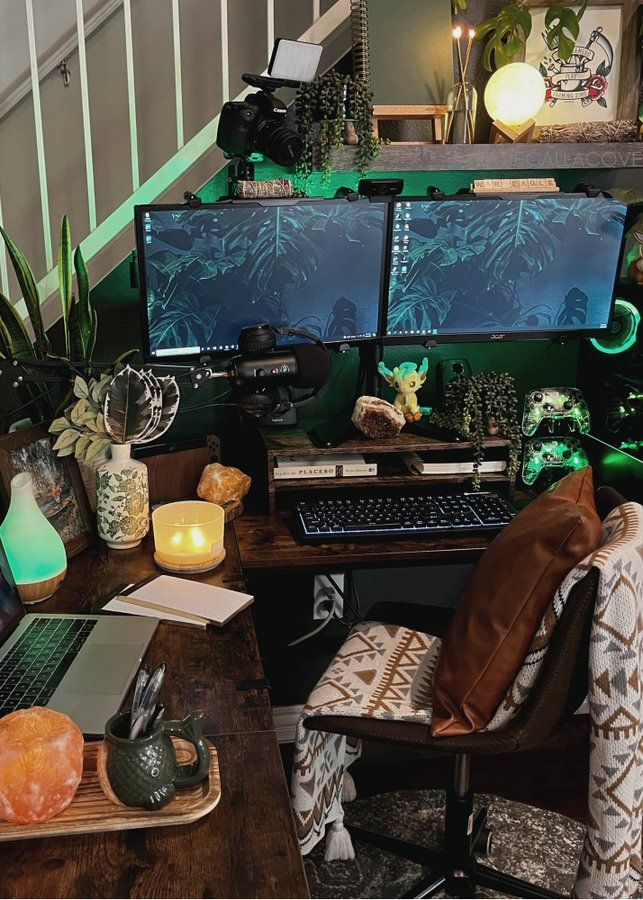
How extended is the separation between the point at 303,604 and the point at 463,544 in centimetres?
89

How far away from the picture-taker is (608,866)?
1.51 m

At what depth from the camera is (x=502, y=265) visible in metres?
2.41

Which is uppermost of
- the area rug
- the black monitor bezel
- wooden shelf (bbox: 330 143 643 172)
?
wooden shelf (bbox: 330 143 643 172)

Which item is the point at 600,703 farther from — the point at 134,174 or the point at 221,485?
the point at 134,174

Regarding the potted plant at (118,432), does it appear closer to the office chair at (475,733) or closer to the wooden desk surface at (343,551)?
the wooden desk surface at (343,551)

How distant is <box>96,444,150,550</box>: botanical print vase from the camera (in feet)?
6.43

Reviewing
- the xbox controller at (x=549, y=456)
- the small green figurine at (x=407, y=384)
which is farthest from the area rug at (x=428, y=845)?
the small green figurine at (x=407, y=384)

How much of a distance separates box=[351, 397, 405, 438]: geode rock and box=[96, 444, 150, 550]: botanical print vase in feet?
2.11

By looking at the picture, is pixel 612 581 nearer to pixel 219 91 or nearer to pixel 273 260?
pixel 273 260

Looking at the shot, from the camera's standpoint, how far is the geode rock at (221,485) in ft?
7.18

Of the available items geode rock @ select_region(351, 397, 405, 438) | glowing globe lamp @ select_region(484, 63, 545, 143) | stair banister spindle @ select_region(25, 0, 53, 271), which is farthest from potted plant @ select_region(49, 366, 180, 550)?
glowing globe lamp @ select_region(484, 63, 545, 143)

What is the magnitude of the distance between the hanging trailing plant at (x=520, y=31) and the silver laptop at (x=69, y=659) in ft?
6.21

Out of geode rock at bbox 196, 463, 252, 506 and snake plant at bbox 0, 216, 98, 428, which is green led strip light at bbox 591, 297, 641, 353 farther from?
snake plant at bbox 0, 216, 98, 428

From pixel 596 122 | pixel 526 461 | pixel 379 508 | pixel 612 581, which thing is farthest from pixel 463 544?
pixel 596 122
